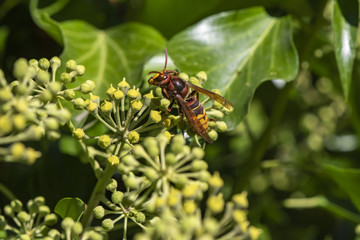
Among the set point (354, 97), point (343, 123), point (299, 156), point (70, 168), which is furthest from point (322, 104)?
point (70, 168)

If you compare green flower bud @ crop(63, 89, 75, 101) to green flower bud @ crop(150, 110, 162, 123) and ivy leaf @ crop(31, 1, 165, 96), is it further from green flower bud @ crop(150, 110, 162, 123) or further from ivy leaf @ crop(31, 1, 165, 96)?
ivy leaf @ crop(31, 1, 165, 96)

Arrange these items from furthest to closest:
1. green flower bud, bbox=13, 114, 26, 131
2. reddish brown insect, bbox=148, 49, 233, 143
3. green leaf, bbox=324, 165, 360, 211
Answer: green leaf, bbox=324, 165, 360, 211, reddish brown insect, bbox=148, 49, 233, 143, green flower bud, bbox=13, 114, 26, 131

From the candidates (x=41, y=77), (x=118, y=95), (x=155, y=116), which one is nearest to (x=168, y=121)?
(x=155, y=116)

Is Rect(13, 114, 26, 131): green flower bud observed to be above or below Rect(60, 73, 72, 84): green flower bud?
above

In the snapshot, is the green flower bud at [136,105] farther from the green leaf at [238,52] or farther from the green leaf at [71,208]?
the green leaf at [238,52]

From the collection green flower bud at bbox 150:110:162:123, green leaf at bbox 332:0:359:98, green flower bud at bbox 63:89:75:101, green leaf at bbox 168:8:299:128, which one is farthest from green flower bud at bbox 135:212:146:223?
green leaf at bbox 332:0:359:98

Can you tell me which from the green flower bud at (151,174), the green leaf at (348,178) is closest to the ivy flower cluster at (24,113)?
the green flower bud at (151,174)

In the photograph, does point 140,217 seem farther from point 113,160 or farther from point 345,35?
point 345,35
